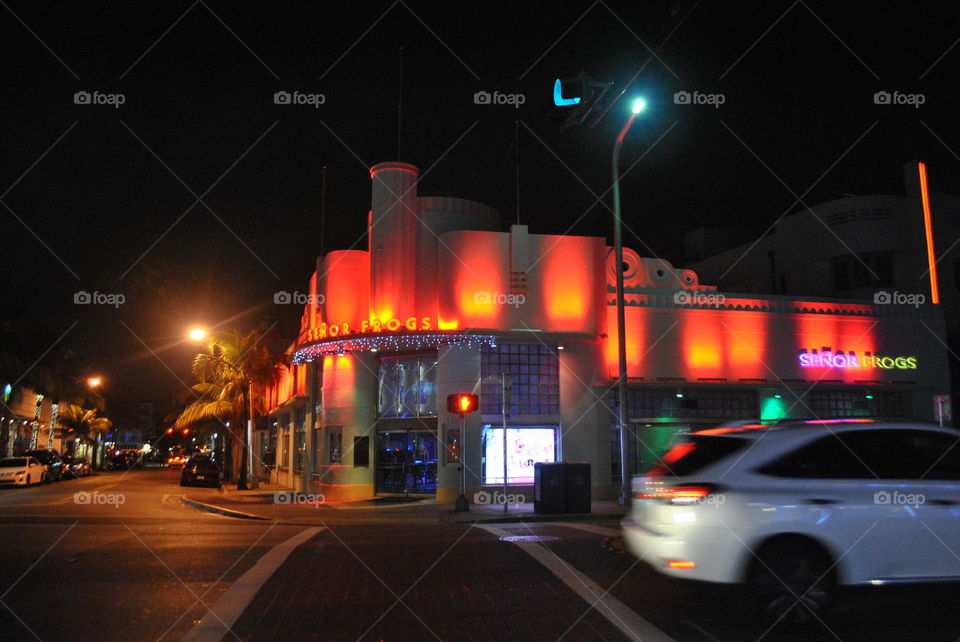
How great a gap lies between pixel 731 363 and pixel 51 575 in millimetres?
20513

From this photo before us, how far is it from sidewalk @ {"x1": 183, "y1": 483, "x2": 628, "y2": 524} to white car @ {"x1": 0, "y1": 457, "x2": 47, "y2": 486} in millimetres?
14597

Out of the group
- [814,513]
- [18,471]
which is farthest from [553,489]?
[18,471]

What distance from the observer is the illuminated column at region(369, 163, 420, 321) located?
23.2m

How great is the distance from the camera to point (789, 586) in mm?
6516

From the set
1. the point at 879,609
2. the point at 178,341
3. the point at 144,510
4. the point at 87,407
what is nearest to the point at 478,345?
the point at 144,510

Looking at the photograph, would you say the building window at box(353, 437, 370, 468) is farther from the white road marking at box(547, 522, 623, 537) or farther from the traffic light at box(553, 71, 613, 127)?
the traffic light at box(553, 71, 613, 127)

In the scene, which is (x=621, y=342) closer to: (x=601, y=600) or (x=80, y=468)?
(x=601, y=600)

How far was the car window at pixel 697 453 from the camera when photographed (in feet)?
22.9

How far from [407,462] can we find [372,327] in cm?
463

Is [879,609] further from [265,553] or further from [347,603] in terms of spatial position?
[265,553]

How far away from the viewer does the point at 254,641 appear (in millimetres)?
Answer: 6430

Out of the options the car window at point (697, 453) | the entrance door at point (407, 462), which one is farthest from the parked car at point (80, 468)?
the car window at point (697, 453)

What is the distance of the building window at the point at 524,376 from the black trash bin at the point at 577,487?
4741 millimetres

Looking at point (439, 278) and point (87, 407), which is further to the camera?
point (87, 407)
